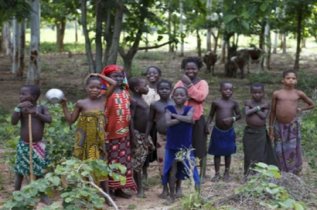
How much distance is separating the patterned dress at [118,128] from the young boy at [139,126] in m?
0.20

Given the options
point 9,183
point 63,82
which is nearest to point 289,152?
point 9,183

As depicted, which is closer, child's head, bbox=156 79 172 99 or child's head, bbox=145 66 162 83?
child's head, bbox=156 79 172 99

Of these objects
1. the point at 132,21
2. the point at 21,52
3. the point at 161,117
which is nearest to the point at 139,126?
the point at 161,117

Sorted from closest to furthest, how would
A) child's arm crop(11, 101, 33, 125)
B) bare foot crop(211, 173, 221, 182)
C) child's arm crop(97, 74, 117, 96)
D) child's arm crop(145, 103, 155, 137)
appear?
child's arm crop(11, 101, 33, 125)
child's arm crop(97, 74, 117, 96)
child's arm crop(145, 103, 155, 137)
bare foot crop(211, 173, 221, 182)

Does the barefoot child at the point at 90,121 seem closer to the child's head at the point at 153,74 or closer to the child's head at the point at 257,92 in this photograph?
the child's head at the point at 153,74

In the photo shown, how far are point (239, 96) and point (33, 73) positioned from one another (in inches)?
184

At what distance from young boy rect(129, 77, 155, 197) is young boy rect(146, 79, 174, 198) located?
0.34 ft

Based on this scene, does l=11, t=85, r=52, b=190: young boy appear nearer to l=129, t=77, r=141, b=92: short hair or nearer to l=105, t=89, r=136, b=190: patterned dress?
l=105, t=89, r=136, b=190: patterned dress

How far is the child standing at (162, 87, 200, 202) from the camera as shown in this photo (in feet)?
16.5

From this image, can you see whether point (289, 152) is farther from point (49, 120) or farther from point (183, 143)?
point (49, 120)

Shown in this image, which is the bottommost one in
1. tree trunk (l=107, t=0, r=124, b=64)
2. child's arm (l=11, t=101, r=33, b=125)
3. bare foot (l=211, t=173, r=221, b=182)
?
bare foot (l=211, t=173, r=221, b=182)

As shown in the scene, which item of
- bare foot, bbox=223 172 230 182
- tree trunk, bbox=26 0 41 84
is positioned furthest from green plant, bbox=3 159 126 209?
tree trunk, bbox=26 0 41 84

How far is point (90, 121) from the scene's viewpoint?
4977 millimetres

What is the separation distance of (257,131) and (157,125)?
1.11 metres
